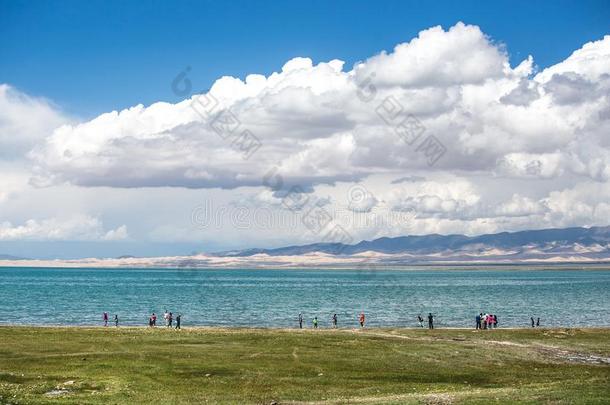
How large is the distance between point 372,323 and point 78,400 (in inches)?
2825

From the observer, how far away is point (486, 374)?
51656 mm

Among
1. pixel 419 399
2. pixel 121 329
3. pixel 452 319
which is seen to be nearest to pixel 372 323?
pixel 452 319

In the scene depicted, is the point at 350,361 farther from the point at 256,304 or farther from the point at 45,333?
the point at 256,304

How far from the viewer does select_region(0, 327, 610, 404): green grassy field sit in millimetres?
41500

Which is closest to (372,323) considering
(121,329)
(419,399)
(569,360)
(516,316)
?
(516,316)

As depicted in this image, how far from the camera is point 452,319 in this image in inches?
4624

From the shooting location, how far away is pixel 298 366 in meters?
54.0

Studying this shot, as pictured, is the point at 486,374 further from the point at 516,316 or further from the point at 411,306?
the point at 411,306

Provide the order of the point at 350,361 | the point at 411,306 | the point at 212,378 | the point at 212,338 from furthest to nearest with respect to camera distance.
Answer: the point at 411,306, the point at 212,338, the point at 350,361, the point at 212,378

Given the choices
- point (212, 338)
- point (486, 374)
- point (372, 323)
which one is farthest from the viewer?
point (372, 323)

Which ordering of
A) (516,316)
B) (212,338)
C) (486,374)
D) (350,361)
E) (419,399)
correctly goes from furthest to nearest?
1. (516,316)
2. (212,338)
3. (350,361)
4. (486,374)
5. (419,399)

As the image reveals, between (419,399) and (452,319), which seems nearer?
(419,399)

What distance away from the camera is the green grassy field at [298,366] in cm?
4150

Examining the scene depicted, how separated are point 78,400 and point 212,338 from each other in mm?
32601
